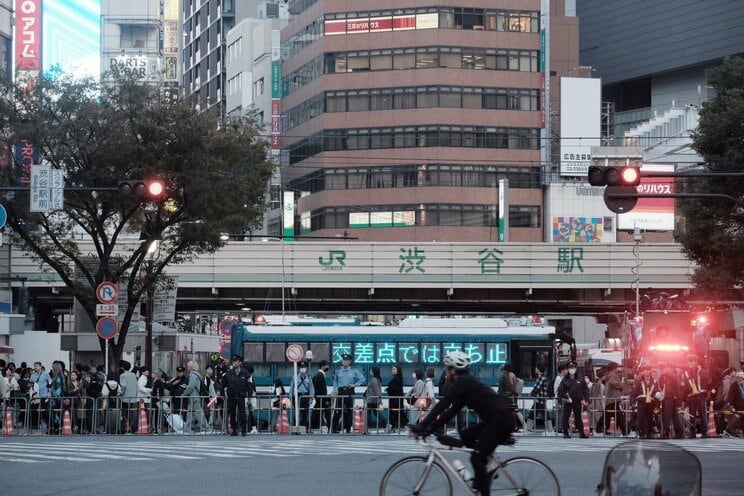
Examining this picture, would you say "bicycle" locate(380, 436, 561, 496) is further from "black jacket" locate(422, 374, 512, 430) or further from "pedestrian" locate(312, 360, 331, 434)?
"pedestrian" locate(312, 360, 331, 434)

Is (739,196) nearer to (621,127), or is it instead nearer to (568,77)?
(568,77)

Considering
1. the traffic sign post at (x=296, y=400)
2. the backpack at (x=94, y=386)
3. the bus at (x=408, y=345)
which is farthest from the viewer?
the bus at (x=408, y=345)

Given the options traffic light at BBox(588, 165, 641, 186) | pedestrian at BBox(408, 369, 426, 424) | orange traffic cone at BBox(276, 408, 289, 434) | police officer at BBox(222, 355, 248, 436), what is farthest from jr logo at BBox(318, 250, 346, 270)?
traffic light at BBox(588, 165, 641, 186)

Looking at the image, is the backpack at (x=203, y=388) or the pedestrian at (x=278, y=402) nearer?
the backpack at (x=203, y=388)

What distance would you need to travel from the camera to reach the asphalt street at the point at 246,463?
18.0 metres

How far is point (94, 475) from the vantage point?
19875 mm

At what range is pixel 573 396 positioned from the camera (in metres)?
31.9

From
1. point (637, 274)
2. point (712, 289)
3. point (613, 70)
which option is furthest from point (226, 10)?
point (712, 289)

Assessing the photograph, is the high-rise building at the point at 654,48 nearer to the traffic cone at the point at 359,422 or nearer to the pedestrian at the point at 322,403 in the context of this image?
the traffic cone at the point at 359,422

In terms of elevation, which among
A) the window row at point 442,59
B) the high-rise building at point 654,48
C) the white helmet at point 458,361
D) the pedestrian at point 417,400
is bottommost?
the pedestrian at point 417,400

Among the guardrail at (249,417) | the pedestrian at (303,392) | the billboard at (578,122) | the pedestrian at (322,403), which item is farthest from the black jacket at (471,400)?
the billboard at (578,122)

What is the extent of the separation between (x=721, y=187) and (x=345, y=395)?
15494mm

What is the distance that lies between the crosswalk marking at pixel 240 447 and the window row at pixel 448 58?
198 feet

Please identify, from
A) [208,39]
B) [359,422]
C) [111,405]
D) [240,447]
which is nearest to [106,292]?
[111,405]
